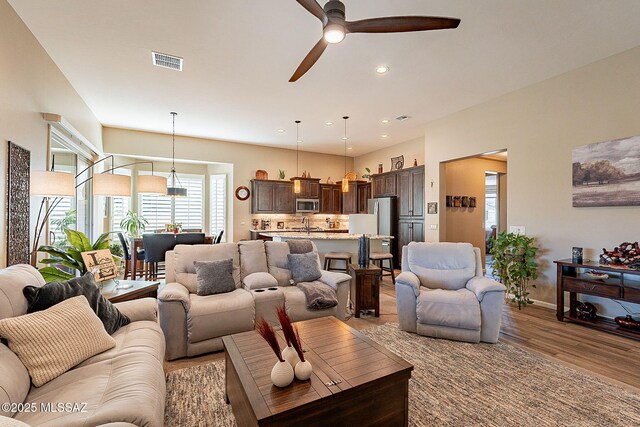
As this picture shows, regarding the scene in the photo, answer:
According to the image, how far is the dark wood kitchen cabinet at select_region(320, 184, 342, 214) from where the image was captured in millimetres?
8695

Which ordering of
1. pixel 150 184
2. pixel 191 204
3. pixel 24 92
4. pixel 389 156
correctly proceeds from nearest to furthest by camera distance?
pixel 24 92
pixel 150 184
pixel 191 204
pixel 389 156

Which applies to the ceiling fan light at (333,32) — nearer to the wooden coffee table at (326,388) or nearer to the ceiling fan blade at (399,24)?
the ceiling fan blade at (399,24)

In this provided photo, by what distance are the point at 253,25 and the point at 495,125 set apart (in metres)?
3.98

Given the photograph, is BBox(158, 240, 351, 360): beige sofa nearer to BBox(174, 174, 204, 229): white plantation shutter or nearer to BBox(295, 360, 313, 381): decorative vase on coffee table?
BBox(295, 360, 313, 381): decorative vase on coffee table

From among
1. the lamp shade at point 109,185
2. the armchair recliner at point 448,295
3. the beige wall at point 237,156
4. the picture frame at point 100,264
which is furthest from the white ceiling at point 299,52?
the armchair recliner at point 448,295

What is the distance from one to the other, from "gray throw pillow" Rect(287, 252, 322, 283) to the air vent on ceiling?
276 centimetres

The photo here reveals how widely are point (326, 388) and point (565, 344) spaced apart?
2921mm

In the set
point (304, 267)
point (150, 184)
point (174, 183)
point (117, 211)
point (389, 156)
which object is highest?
point (389, 156)

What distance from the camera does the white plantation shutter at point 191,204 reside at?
7.62 metres

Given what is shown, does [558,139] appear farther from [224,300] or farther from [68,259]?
[68,259]

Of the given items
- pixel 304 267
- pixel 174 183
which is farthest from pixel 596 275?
pixel 174 183

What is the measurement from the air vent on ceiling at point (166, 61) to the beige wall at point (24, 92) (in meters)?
1.12

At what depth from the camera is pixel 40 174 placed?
7.86 feet

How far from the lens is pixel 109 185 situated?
3234mm
